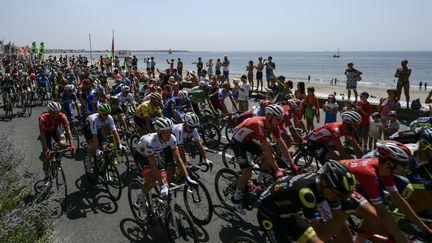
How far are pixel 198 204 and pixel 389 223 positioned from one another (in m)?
3.27

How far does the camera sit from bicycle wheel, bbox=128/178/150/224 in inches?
233

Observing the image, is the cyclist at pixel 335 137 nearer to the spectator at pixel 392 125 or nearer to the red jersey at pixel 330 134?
the red jersey at pixel 330 134

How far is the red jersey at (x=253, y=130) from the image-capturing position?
5828mm

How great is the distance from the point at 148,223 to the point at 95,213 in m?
1.45

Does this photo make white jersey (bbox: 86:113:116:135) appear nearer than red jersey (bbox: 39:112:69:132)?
No

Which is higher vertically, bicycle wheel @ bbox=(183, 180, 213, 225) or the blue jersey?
the blue jersey

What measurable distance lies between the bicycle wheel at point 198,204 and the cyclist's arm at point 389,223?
2766mm

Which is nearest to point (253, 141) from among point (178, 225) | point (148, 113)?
point (178, 225)

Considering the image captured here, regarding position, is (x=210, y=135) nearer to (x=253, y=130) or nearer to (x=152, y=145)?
(x=253, y=130)

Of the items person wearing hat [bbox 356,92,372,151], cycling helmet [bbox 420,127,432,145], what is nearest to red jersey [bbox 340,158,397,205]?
cycling helmet [bbox 420,127,432,145]

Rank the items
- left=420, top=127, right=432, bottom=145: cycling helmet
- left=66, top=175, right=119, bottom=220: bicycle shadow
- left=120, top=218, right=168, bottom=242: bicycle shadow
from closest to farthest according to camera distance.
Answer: left=420, top=127, right=432, bottom=145: cycling helmet < left=120, top=218, right=168, bottom=242: bicycle shadow < left=66, top=175, right=119, bottom=220: bicycle shadow

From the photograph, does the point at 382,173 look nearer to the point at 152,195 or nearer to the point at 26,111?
the point at 152,195

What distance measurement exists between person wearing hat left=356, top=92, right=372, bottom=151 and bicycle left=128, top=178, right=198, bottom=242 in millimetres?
6238

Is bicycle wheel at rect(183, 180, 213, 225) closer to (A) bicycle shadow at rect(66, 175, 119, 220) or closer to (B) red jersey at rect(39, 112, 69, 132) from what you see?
(A) bicycle shadow at rect(66, 175, 119, 220)
